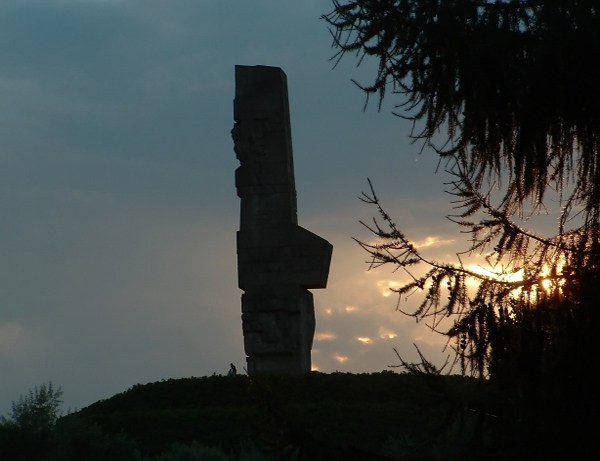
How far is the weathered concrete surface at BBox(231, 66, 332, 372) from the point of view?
1978 centimetres

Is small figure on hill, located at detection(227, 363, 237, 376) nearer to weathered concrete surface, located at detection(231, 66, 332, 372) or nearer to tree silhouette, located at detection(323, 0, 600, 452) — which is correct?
weathered concrete surface, located at detection(231, 66, 332, 372)

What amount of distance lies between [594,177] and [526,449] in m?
1.58

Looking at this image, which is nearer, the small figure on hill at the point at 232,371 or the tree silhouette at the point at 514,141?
the tree silhouette at the point at 514,141

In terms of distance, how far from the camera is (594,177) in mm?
5039

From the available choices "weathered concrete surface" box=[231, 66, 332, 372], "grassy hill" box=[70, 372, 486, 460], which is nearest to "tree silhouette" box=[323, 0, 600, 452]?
"grassy hill" box=[70, 372, 486, 460]

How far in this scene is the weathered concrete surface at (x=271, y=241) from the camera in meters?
19.8

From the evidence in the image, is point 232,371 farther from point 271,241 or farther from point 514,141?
point 514,141

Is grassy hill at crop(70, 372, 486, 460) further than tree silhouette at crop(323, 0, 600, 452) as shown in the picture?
Yes

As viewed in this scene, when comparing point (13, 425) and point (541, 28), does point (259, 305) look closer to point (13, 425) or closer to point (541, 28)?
point (13, 425)

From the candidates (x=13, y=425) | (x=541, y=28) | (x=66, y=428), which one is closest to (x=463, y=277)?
(x=541, y=28)

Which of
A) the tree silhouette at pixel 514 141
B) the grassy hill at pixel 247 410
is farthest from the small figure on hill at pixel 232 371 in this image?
the tree silhouette at pixel 514 141

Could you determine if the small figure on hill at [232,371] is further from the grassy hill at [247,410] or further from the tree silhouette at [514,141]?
the tree silhouette at [514,141]

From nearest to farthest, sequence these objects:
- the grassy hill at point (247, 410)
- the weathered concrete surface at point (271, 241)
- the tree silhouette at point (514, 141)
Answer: the tree silhouette at point (514, 141), the grassy hill at point (247, 410), the weathered concrete surface at point (271, 241)

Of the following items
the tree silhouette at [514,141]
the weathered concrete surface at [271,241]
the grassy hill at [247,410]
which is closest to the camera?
the tree silhouette at [514,141]
